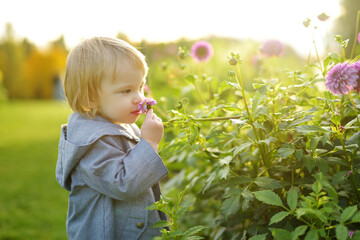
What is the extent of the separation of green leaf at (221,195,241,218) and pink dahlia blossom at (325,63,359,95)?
440 millimetres

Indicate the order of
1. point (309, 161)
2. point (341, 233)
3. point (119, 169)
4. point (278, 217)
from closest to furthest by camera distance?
point (341, 233) < point (278, 217) < point (309, 161) < point (119, 169)

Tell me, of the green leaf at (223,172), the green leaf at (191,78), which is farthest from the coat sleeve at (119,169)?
the green leaf at (191,78)

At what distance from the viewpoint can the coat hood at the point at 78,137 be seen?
1293 mm

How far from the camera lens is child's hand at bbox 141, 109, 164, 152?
4.39 feet

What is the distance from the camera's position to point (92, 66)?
136cm

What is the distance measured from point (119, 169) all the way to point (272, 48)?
110 cm

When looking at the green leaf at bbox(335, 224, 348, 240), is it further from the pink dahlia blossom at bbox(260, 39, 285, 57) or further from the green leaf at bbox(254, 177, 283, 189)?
the pink dahlia blossom at bbox(260, 39, 285, 57)

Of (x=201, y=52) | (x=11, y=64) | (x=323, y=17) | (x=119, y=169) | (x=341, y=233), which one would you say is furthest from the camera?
(x=11, y=64)

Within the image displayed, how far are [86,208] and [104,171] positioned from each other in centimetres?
21

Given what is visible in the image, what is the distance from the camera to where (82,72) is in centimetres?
138

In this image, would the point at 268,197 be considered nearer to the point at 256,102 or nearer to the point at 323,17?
the point at 256,102

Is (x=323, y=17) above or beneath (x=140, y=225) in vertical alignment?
above

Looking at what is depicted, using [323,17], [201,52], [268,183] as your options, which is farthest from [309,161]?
[201,52]

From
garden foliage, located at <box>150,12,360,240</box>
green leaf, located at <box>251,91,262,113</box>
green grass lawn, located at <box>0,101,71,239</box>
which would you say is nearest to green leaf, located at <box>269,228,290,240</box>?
garden foliage, located at <box>150,12,360,240</box>
